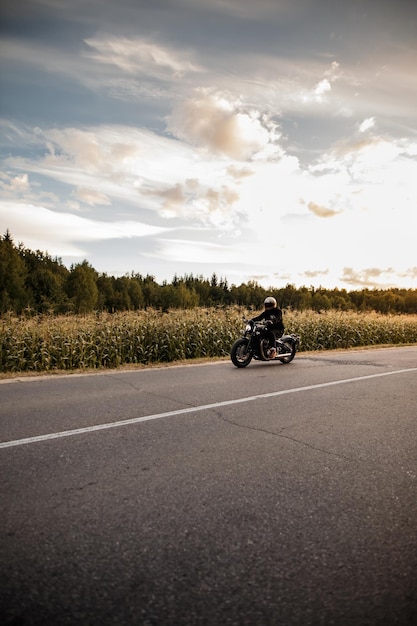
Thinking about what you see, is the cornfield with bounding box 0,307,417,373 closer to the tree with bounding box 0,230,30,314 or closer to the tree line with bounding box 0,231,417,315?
the tree line with bounding box 0,231,417,315

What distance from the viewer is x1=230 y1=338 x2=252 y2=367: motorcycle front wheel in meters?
11.1

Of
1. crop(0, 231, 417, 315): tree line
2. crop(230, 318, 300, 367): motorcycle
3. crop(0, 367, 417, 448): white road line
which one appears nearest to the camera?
crop(0, 367, 417, 448): white road line

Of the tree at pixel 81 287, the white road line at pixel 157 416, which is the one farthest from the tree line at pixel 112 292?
the white road line at pixel 157 416

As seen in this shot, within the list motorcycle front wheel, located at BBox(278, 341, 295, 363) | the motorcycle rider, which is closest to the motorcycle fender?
motorcycle front wheel, located at BBox(278, 341, 295, 363)

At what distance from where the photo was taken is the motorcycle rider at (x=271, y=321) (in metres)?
11.5

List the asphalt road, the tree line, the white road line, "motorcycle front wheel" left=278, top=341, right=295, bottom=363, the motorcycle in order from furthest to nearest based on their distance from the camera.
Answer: the tree line → "motorcycle front wheel" left=278, top=341, right=295, bottom=363 → the motorcycle → the white road line → the asphalt road

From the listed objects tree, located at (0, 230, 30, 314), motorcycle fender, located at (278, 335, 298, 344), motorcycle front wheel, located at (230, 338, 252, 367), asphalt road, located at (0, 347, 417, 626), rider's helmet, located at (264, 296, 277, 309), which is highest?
tree, located at (0, 230, 30, 314)

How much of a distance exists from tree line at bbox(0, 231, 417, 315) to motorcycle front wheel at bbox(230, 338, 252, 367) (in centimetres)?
609

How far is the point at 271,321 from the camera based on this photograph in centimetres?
1154

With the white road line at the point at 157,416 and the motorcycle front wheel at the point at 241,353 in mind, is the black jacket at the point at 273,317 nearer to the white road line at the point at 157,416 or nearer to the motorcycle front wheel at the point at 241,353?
the motorcycle front wheel at the point at 241,353

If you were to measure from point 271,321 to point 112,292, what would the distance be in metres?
93.9

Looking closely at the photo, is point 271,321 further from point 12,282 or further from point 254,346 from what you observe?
point 12,282

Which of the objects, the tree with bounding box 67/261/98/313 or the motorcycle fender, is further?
the tree with bounding box 67/261/98/313

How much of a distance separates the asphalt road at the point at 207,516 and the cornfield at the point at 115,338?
565 centimetres
